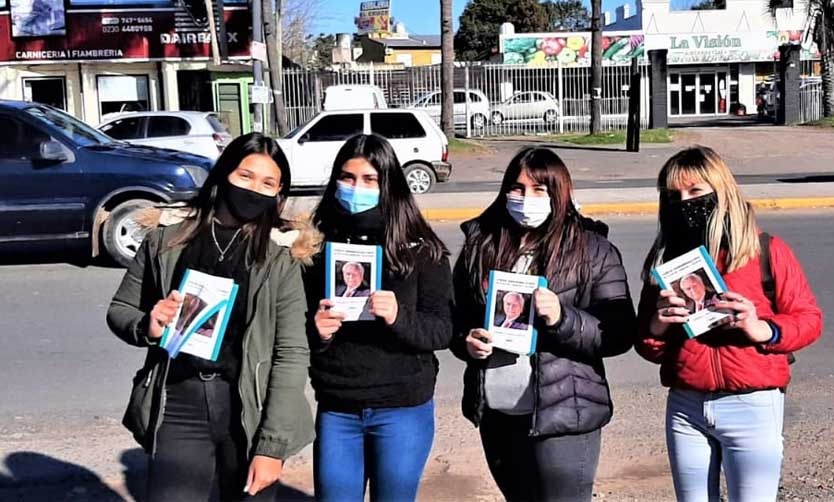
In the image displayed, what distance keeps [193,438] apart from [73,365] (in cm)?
444

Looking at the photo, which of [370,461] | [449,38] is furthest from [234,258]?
[449,38]

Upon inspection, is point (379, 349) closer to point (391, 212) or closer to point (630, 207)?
point (391, 212)

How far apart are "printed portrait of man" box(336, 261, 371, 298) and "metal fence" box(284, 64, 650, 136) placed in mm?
31466

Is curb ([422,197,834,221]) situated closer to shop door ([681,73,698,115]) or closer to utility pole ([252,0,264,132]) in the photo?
utility pole ([252,0,264,132])

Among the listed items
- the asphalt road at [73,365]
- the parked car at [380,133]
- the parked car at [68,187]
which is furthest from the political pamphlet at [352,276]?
the parked car at [380,133]

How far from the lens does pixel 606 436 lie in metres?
5.38

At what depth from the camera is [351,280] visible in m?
3.07

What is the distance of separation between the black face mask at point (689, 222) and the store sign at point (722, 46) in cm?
5037

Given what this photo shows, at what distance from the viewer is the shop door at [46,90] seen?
2995 centimetres

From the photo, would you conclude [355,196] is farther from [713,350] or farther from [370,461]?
[713,350]

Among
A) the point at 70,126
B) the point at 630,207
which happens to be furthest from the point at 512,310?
the point at 630,207

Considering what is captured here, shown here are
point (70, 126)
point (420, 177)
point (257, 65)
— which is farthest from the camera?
point (257, 65)

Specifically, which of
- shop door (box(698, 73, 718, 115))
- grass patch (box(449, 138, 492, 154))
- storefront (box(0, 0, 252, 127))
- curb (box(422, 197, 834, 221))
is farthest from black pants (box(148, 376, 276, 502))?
shop door (box(698, 73, 718, 115))

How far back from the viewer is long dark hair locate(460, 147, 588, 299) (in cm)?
316
